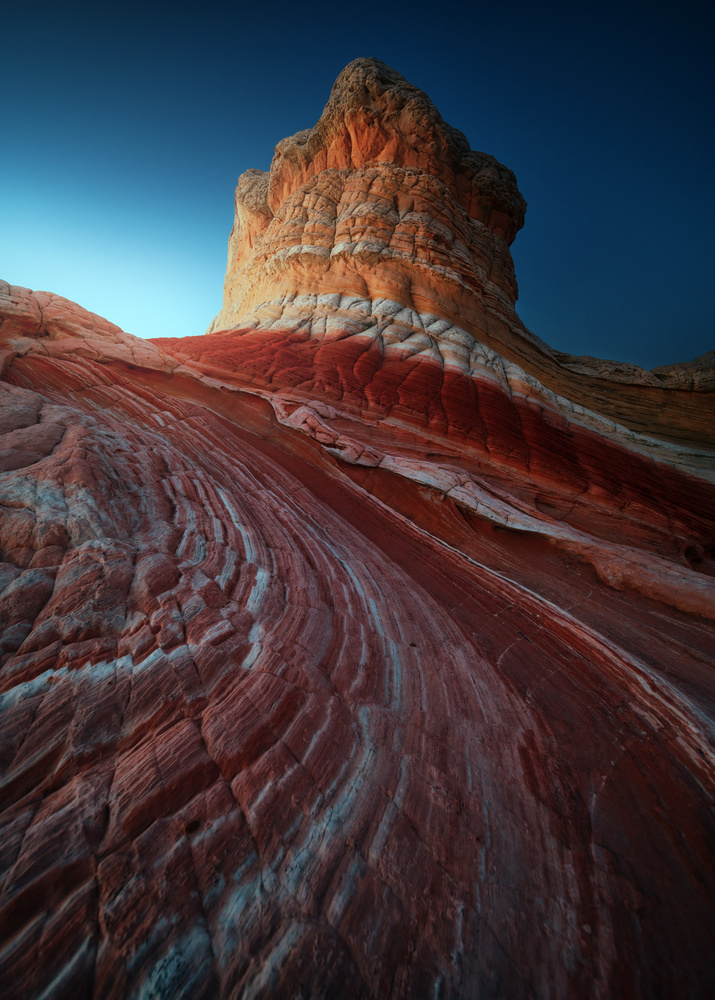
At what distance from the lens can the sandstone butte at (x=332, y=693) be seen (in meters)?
1.73

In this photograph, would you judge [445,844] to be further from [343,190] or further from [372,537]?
[343,190]

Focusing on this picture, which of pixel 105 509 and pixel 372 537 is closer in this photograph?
pixel 105 509

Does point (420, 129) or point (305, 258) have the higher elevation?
point (420, 129)

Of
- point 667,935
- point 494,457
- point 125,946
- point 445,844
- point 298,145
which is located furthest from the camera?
point 298,145

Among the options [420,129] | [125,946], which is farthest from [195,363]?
[420,129]

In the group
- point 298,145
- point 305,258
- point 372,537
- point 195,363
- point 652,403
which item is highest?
point 298,145

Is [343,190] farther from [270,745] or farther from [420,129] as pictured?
[270,745]

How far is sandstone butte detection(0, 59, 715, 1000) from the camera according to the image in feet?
5.68

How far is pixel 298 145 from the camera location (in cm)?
1666

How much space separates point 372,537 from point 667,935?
4649mm

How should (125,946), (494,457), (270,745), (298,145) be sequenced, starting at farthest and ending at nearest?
1. (298,145)
2. (494,457)
3. (270,745)
4. (125,946)

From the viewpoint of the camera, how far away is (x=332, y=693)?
116 inches

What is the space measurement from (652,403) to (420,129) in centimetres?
1500

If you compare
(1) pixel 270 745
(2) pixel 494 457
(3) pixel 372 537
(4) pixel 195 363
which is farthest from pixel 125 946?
(4) pixel 195 363
